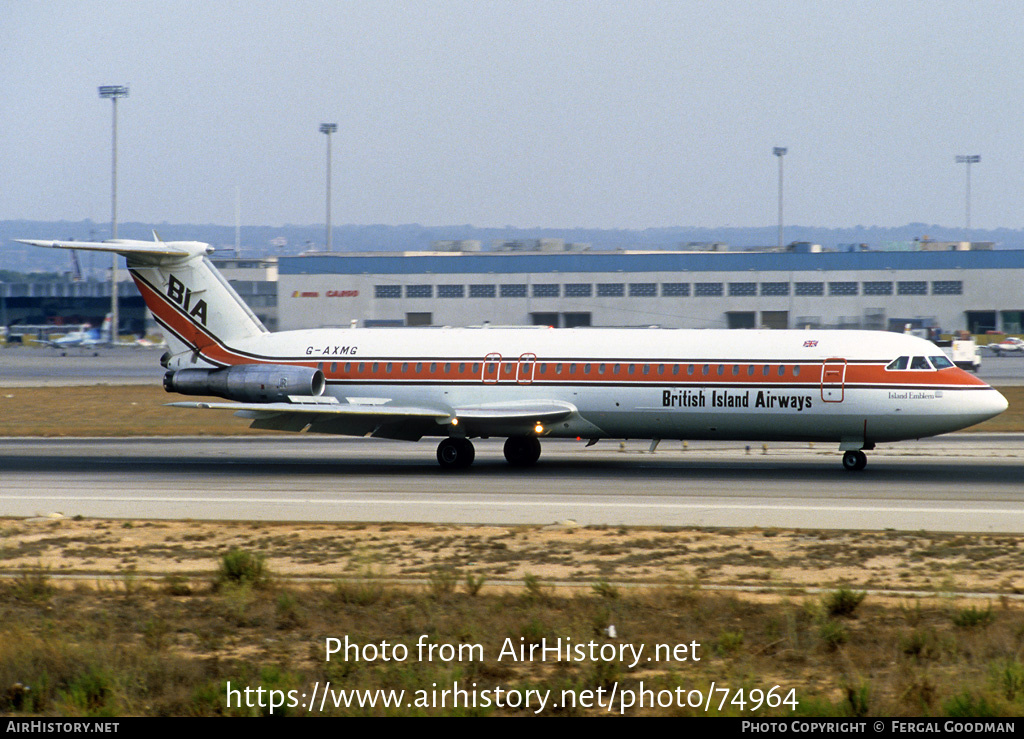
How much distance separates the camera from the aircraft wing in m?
28.2

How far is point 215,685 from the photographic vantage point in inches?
417

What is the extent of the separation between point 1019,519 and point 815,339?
8537mm

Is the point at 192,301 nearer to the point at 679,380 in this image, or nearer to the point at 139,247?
the point at 139,247

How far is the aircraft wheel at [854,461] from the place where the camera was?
88.6 ft

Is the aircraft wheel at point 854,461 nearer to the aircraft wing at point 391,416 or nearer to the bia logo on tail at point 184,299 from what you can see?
the aircraft wing at point 391,416

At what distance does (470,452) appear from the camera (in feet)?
95.3

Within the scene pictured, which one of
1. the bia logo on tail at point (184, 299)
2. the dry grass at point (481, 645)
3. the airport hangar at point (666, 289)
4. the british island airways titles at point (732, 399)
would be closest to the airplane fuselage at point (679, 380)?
the british island airways titles at point (732, 399)

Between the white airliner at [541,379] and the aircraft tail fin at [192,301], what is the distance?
40 mm

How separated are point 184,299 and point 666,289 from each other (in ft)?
215

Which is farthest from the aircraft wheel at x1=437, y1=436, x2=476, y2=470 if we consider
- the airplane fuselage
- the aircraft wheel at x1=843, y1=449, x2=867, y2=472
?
the aircraft wheel at x1=843, y1=449, x2=867, y2=472

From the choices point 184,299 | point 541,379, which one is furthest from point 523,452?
point 184,299

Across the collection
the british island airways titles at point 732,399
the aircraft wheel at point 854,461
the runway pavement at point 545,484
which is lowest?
the runway pavement at point 545,484

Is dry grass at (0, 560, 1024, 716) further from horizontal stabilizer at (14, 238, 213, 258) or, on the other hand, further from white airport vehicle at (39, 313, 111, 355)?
white airport vehicle at (39, 313, 111, 355)
